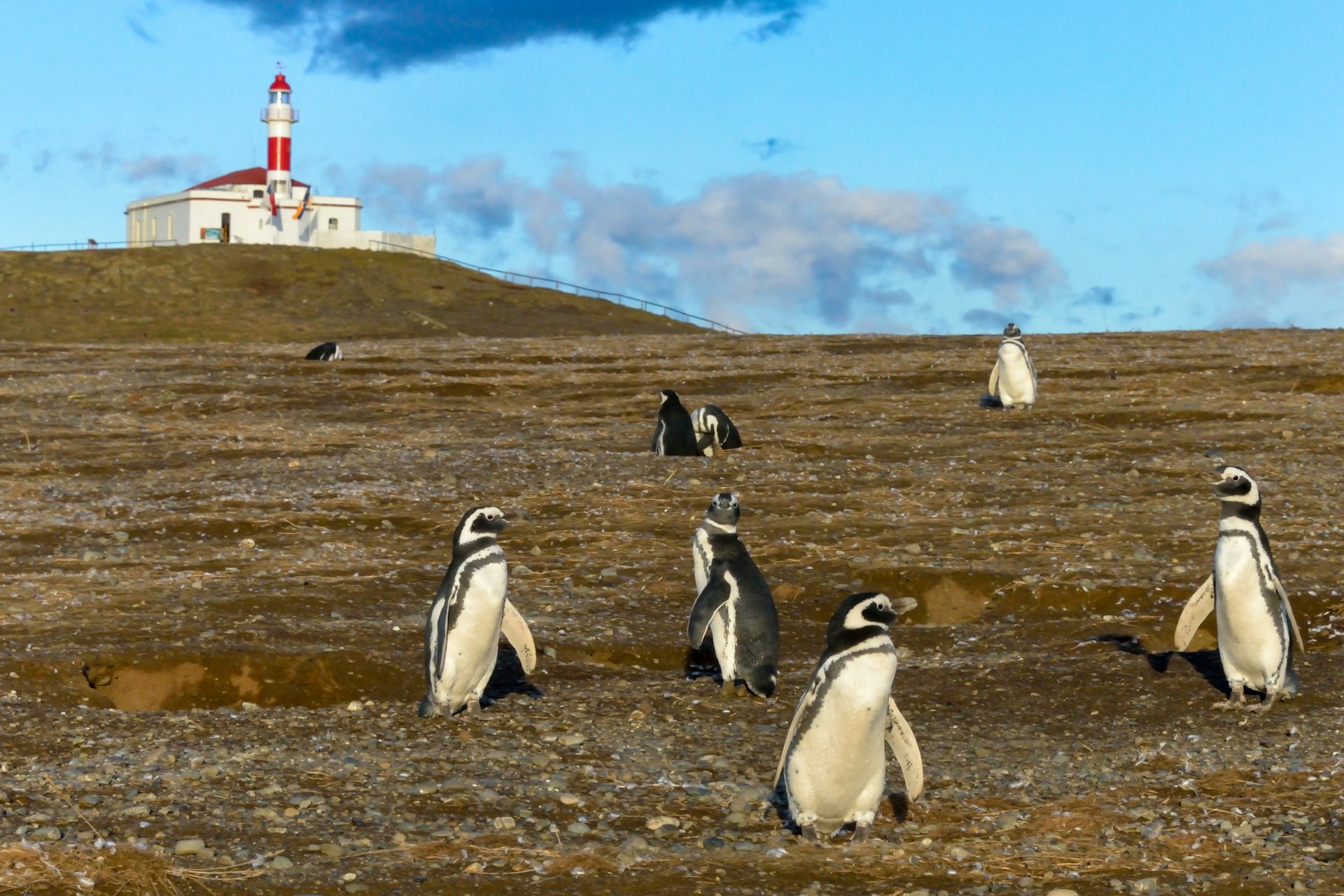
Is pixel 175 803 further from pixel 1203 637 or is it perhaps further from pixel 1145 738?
pixel 1203 637

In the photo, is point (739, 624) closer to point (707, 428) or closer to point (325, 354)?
point (707, 428)

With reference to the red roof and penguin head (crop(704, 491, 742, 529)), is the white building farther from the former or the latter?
penguin head (crop(704, 491, 742, 529))

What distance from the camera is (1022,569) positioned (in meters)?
13.0

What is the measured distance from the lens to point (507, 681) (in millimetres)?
10367

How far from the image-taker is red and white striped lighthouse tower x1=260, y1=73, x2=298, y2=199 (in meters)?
77.1

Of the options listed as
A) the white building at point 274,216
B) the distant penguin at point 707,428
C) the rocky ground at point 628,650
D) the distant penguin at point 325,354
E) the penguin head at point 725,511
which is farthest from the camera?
the white building at point 274,216

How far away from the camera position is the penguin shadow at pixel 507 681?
389 inches

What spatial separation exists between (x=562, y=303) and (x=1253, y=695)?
50.7 metres

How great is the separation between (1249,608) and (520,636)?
4413 mm

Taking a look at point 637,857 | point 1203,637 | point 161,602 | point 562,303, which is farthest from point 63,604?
point 562,303

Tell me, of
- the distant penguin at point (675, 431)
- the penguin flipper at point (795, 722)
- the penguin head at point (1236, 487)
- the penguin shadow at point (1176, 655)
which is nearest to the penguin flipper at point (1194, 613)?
the penguin shadow at point (1176, 655)

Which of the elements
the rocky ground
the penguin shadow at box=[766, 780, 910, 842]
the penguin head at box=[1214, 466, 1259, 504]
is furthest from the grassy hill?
the penguin shadow at box=[766, 780, 910, 842]

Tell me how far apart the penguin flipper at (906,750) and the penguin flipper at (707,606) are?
240 centimetres

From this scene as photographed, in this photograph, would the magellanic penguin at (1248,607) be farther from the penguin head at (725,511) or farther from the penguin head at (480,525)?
the penguin head at (480,525)
